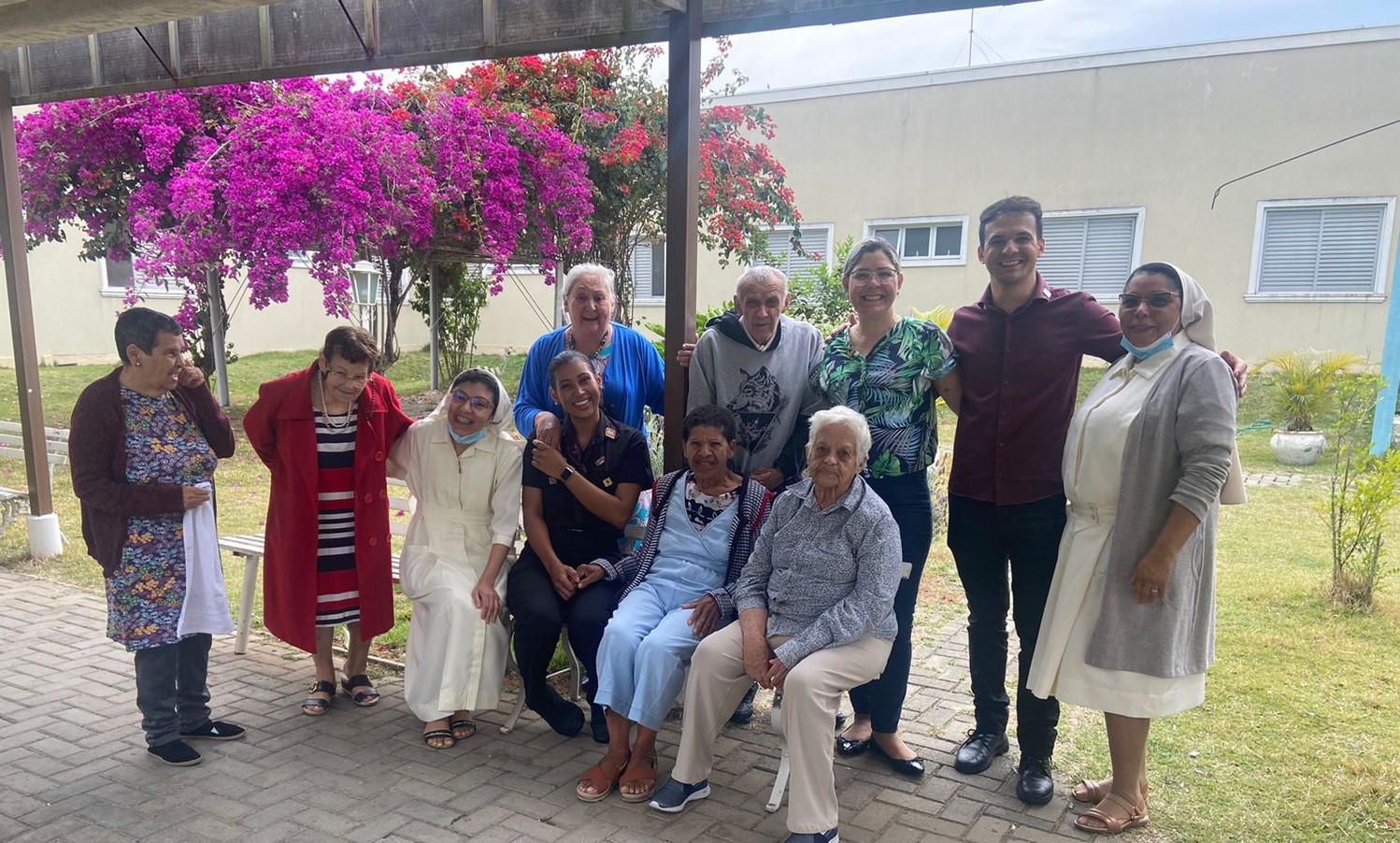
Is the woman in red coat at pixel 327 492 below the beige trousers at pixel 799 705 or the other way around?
the other way around

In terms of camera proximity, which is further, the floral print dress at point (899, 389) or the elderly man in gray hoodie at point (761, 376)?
the elderly man in gray hoodie at point (761, 376)

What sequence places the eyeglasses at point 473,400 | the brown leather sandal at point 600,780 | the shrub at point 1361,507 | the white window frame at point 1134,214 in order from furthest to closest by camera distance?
1. the white window frame at point 1134,214
2. the shrub at point 1361,507
3. the eyeglasses at point 473,400
4. the brown leather sandal at point 600,780

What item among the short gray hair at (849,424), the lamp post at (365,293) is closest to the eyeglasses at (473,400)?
the short gray hair at (849,424)

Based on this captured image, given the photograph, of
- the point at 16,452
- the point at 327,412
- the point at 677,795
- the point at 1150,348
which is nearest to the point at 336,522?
the point at 327,412

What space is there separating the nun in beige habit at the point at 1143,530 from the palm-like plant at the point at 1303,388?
8192mm

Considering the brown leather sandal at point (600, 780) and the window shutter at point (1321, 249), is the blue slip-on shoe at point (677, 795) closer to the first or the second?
the brown leather sandal at point (600, 780)

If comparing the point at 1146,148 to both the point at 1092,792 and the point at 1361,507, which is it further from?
the point at 1092,792

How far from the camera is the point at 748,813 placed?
123 inches

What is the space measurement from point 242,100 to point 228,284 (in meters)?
8.87

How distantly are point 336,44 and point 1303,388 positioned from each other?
10.3 m

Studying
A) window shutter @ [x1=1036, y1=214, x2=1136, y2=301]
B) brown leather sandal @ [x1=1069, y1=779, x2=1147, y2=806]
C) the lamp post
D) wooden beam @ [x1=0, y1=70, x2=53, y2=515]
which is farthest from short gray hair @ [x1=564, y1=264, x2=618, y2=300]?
window shutter @ [x1=1036, y1=214, x2=1136, y2=301]

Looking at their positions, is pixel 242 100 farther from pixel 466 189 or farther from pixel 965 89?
pixel 965 89

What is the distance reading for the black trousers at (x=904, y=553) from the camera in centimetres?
338

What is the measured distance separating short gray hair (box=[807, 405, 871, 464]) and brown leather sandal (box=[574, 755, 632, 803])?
4.66ft
